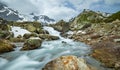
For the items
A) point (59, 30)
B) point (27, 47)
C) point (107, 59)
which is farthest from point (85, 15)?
point (107, 59)

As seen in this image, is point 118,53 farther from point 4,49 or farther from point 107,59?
point 4,49

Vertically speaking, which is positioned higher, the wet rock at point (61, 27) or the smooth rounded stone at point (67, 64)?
the wet rock at point (61, 27)

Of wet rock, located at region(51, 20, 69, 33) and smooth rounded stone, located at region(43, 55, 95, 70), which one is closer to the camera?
smooth rounded stone, located at region(43, 55, 95, 70)

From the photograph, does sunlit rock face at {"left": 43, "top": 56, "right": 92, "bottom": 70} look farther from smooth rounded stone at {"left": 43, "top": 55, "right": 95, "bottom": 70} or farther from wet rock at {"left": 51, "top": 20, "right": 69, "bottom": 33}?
wet rock at {"left": 51, "top": 20, "right": 69, "bottom": 33}

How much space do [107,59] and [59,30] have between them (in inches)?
3066

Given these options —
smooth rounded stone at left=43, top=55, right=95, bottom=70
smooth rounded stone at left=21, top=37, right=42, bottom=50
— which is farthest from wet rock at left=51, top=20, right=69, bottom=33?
smooth rounded stone at left=43, top=55, right=95, bottom=70

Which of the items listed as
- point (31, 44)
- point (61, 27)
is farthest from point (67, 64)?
point (61, 27)

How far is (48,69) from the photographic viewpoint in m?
17.6

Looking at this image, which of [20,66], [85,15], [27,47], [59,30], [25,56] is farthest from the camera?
[85,15]

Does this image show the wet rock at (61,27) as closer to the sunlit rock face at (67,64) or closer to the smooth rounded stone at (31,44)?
the smooth rounded stone at (31,44)

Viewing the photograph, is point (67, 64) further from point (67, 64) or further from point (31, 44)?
point (31, 44)

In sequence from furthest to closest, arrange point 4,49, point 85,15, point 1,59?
point 85,15 → point 4,49 → point 1,59

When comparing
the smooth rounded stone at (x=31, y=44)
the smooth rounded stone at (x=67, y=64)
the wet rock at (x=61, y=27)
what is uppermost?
the wet rock at (x=61, y=27)

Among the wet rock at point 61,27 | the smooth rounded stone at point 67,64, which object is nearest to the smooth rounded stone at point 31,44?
the smooth rounded stone at point 67,64
